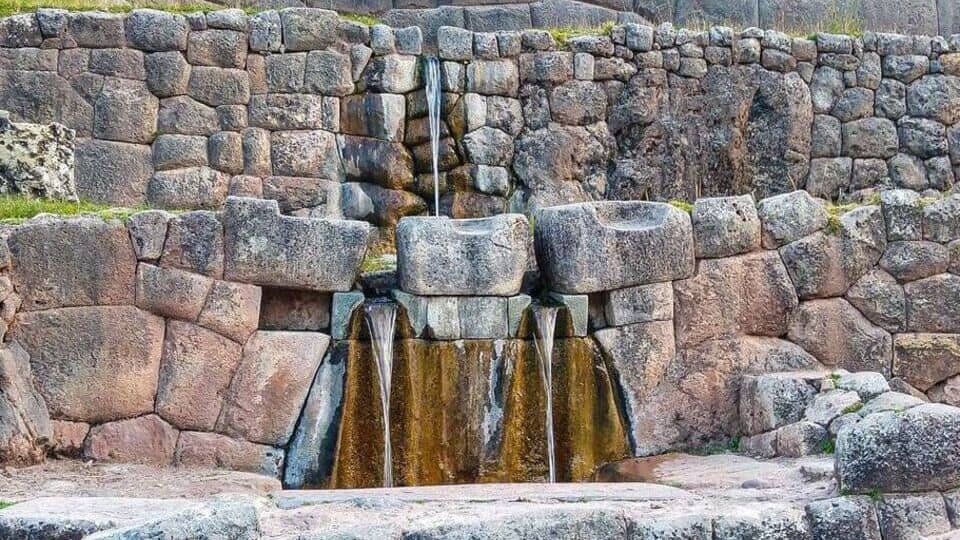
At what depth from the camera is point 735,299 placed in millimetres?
8789

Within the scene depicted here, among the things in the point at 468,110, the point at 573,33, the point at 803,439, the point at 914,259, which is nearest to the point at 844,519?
the point at 803,439

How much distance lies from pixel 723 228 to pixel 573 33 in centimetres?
479

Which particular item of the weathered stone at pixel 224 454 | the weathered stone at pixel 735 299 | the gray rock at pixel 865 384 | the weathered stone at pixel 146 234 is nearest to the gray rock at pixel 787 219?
the weathered stone at pixel 735 299

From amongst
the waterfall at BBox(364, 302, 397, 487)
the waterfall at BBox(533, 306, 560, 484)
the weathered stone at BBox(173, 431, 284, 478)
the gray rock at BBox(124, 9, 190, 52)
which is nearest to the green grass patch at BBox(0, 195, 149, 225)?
the weathered stone at BBox(173, 431, 284, 478)

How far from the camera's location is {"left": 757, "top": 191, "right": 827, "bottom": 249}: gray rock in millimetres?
8812

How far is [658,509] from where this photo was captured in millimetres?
5824

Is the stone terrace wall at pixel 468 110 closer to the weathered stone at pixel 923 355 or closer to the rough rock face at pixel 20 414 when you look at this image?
the rough rock face at pixel 20 414

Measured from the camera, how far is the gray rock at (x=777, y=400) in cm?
804

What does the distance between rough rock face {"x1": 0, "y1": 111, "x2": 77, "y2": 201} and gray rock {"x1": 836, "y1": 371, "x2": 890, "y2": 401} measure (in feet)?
17.9

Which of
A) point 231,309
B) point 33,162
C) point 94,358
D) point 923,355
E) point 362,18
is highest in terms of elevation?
point 362,18

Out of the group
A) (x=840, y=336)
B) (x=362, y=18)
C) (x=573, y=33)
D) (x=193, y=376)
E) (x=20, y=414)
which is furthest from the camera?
(x=362, y=18)

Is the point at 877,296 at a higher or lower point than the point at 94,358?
higher

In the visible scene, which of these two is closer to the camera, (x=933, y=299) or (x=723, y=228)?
(x=723, y=228)

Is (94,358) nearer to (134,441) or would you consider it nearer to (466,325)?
(134,441)
